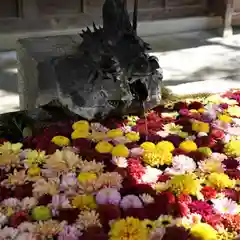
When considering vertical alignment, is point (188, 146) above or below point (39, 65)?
→ below

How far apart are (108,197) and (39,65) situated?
863mm

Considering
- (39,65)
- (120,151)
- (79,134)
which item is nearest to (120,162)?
(120,151)

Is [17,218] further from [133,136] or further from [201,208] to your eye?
[133,136]

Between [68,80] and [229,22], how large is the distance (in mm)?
3536

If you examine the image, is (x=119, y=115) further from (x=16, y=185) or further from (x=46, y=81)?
(x=16, y=185)

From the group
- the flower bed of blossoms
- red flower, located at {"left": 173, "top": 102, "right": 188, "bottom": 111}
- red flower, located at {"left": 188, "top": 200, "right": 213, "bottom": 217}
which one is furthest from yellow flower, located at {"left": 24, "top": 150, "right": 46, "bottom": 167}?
red flower, located at {"left": 173, "top": 102, "right": 188, "bottom": 111}

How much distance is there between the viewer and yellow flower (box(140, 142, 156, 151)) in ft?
7.66

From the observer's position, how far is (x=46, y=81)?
249 centimetres

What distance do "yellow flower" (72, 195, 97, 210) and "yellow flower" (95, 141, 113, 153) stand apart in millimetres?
380

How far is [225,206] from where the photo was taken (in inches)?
76.5

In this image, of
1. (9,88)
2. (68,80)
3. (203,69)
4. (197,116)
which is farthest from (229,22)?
(68,80)

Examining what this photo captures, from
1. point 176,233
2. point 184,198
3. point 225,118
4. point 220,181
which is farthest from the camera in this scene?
point 225,118

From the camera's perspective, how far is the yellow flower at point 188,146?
7.72 feet

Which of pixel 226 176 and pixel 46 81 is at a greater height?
pixel 46 81
